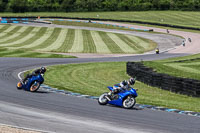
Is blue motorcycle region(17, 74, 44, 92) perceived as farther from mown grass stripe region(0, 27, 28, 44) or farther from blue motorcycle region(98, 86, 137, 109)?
mown grass stripe region(0, 27, 28, 44)

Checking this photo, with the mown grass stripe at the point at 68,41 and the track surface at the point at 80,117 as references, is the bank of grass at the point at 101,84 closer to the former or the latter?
the track surface at the point at 80,117

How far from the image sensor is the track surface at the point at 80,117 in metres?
12.4

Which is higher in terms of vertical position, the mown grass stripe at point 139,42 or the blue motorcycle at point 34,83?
the blue motorcycle at point 34,83

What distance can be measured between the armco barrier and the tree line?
105133 millimetres

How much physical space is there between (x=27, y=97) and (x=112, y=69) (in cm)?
1563

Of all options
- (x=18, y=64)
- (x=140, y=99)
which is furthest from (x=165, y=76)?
(x=18, y=64)

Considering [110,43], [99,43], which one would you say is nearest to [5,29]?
[99,43]

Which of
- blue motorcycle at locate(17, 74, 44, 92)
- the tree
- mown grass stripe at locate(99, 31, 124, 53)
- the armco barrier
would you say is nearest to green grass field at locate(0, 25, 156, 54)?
mown grass stripe at locate(99, 31, 124, 53)

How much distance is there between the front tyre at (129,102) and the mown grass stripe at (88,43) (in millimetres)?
35977

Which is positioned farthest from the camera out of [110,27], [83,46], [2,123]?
[110,27]

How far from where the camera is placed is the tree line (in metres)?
126

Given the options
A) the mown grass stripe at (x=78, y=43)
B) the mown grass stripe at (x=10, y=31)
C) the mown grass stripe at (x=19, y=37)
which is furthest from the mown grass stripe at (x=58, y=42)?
the mown grass stripe at (x=10, y=31)

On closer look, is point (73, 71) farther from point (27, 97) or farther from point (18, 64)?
point (27, 97)

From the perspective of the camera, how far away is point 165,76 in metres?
21.5
